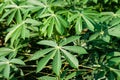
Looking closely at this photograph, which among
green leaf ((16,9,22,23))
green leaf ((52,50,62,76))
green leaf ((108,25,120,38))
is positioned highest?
green leaf ((16,9,22,23))

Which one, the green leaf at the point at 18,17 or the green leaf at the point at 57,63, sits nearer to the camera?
the green leaf at the point at 57,63

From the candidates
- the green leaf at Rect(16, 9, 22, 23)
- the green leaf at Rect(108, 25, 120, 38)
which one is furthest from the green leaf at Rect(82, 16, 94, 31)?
the green leaf at Rect(16, 9, 22, 23)

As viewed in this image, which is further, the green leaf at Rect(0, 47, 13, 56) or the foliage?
the green leaf at Rect(0, 47, 13, 56)

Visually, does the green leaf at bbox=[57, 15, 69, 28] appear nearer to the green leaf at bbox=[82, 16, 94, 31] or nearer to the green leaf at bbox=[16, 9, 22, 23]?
the green leaf at bbox=[82, 16, 94, 31]

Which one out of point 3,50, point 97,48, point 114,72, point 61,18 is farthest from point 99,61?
point 3,50

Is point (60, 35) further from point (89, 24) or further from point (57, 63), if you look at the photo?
A: point (57, 63)

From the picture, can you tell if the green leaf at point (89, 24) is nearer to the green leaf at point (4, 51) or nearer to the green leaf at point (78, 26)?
the green leaf at point (78, 26)

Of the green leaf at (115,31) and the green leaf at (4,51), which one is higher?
the green leaf at (115,31)

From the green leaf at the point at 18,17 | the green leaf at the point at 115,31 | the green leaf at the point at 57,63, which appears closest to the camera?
the green leaf at the point at 57,63

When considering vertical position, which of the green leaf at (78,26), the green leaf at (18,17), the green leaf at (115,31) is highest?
the green leaf at (18,17)

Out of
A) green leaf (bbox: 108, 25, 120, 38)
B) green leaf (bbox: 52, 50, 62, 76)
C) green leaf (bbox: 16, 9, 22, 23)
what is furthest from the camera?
green leaf (bbox: 16, 9, 22, 23)

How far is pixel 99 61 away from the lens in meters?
2.26

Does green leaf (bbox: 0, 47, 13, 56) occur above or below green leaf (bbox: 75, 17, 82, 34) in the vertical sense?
below

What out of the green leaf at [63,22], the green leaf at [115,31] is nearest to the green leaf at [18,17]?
the green leaf at [63,22]
